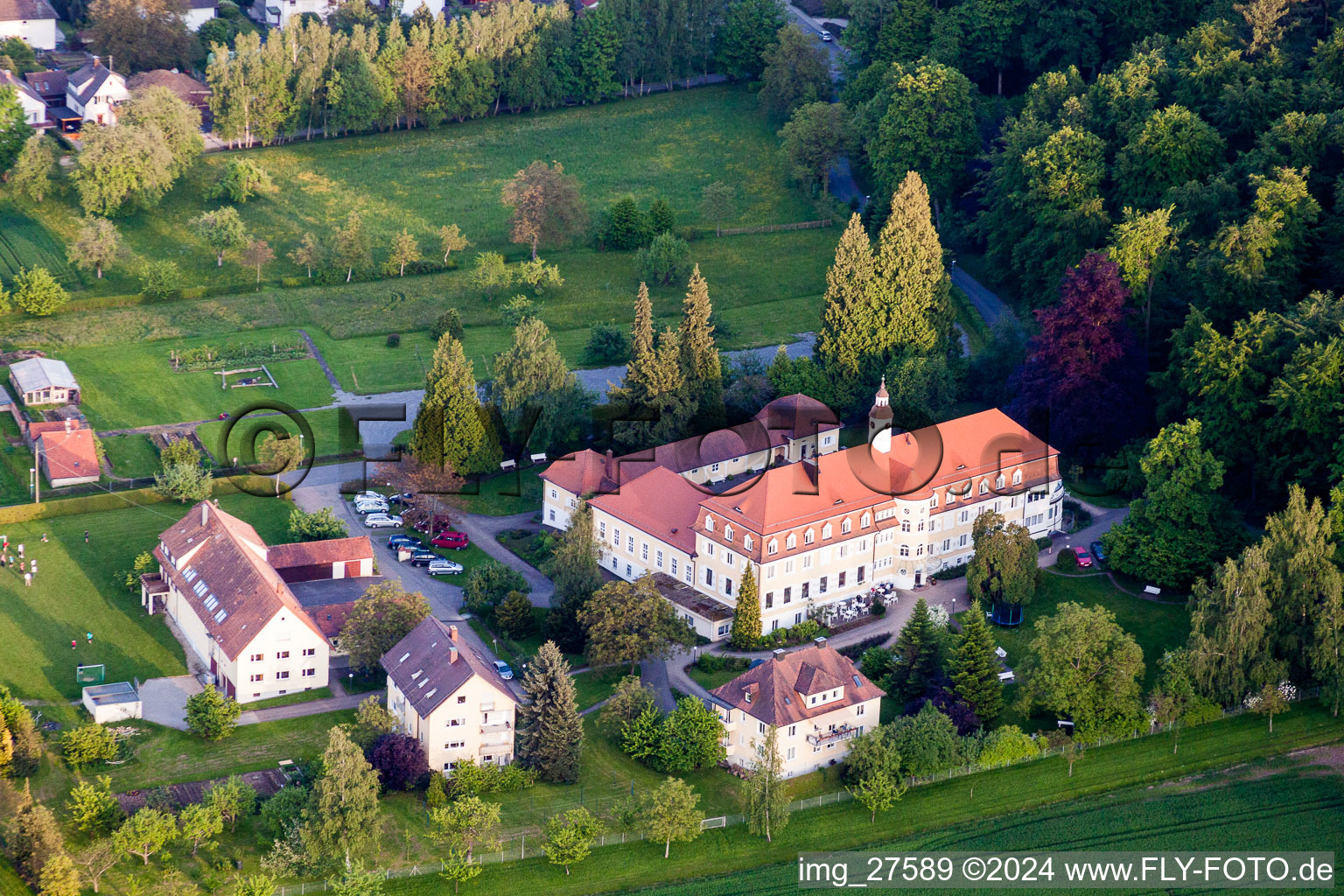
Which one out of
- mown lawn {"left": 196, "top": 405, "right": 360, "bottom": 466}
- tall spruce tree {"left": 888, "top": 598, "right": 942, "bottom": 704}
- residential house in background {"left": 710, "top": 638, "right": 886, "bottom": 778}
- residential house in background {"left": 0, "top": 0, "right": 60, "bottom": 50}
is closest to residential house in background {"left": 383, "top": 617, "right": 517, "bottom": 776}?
residential house in background {"left": 710, "top": 638, "right": 886, "bottom": 778}

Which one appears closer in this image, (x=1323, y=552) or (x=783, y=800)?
(x=783, y=800)

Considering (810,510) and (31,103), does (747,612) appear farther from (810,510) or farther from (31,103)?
(31,103)

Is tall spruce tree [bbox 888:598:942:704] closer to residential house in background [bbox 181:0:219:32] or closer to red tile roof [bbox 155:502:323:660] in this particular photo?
red tile roof [bbox 155:502:323:660]

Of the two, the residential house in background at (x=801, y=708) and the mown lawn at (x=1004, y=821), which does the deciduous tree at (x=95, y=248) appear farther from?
the mown lawn at (x=1004, y=821)

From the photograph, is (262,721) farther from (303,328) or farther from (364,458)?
(303,328)

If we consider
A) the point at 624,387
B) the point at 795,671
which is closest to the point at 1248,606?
the point at 795,671

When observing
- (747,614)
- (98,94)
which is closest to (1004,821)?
(747,614)
